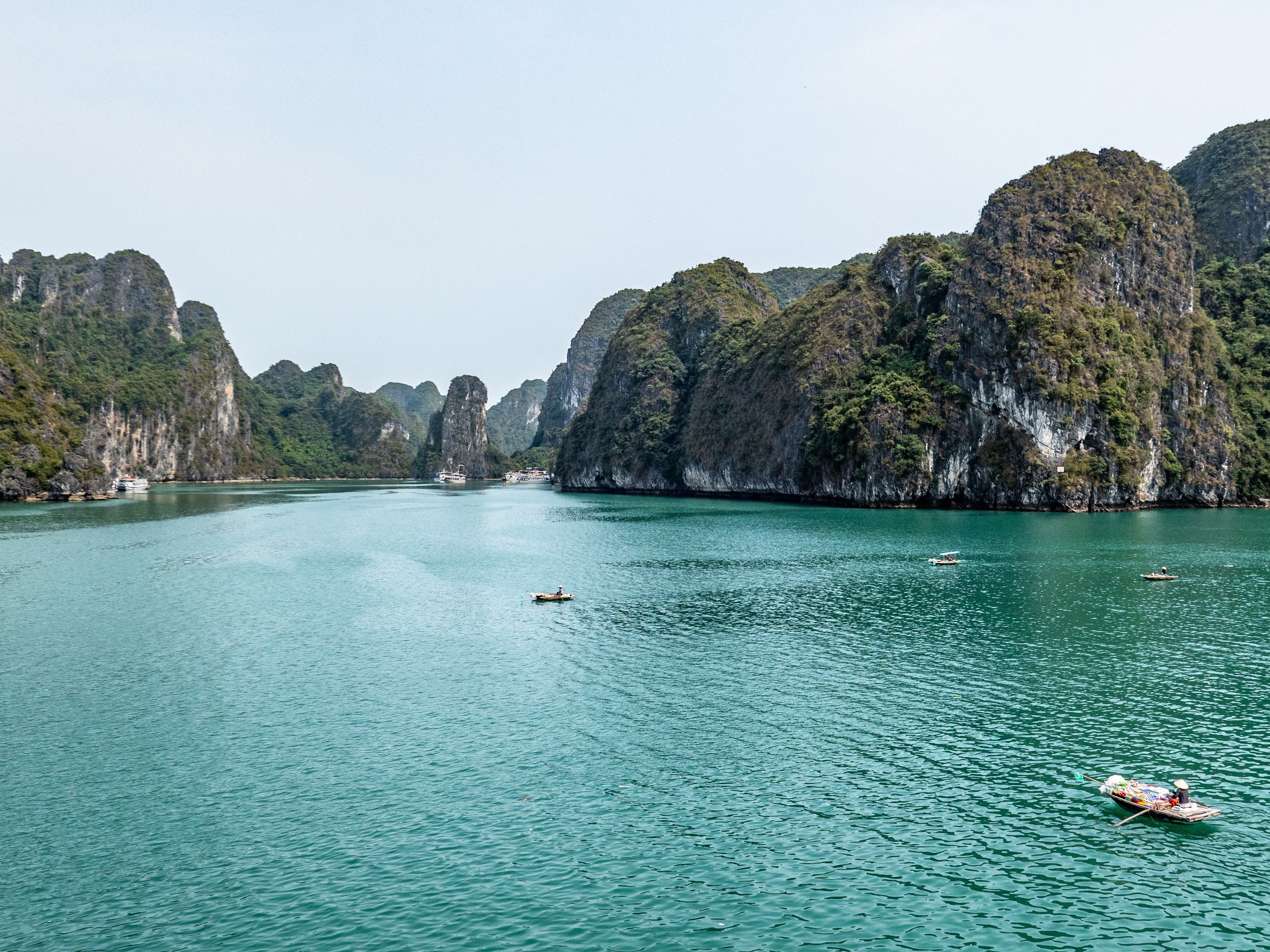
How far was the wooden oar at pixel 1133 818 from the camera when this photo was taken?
746 inches

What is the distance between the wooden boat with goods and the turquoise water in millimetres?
351

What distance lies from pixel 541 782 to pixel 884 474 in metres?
94.2

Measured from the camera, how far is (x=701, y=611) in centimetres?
4347

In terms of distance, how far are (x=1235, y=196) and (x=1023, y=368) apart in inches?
3651

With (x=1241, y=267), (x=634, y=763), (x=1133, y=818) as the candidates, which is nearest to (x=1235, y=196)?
(x=1241, y=267)

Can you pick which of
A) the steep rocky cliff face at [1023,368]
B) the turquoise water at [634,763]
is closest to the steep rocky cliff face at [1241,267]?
the steep rocky cliff face at [1023,368]

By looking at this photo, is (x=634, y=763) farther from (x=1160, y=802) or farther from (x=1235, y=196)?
(x=1235, y=196)

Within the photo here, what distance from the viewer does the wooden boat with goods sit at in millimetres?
18844

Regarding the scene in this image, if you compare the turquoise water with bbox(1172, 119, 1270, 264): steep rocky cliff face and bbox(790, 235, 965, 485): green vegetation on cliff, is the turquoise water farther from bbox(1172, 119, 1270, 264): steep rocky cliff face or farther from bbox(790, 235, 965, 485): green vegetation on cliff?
bbox(1172, 119, 1270, 264): steep rocky cliff face

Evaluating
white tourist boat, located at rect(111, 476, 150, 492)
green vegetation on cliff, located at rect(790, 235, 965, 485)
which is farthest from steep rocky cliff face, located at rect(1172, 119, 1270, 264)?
white tourist boat, located at rect(111, 476, 150, 492)

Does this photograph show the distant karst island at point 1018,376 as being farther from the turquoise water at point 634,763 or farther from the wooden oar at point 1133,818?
the wooden oar at point 1133,818

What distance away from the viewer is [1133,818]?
1897 cm

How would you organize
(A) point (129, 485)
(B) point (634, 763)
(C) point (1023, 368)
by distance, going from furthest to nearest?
(A) point (129, 485), (C) point (1023, 368), (B) point (634, 763)

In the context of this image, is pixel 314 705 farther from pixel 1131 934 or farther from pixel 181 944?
pixel 1131 934
